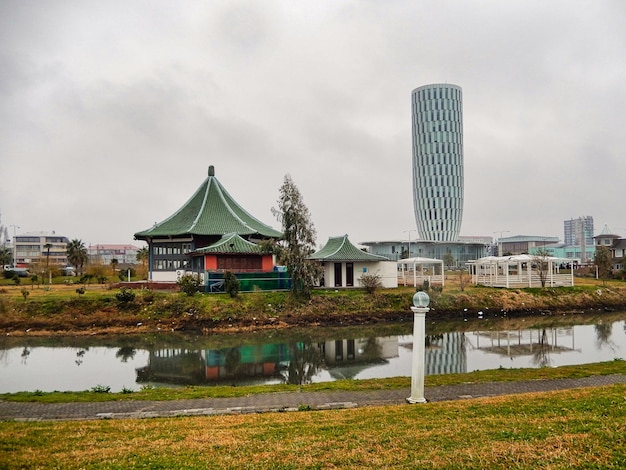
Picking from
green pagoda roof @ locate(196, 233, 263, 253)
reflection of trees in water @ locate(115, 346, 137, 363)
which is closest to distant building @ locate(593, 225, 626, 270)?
green pagoda roof @ locate(196, 233, 263, 253)

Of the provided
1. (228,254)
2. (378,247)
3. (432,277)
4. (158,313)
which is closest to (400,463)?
(158,313)

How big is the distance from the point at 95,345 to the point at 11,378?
246 inches

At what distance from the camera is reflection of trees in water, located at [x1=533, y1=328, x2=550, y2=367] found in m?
15.7

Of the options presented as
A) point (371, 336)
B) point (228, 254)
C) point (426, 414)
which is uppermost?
point (228, 254)

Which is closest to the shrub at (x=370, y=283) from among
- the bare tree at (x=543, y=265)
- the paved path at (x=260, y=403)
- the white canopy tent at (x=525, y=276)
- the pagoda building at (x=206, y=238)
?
the pagoda building at (x=206, y=238)

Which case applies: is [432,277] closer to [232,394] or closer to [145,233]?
[145,233]

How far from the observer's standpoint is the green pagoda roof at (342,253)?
33.5 m

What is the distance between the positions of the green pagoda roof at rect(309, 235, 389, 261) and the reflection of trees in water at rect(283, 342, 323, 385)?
13171 millimetres

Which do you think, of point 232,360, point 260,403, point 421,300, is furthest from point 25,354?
point 421,300

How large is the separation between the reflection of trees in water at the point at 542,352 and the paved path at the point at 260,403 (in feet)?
17.4

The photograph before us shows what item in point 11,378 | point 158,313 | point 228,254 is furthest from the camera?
point 228,254

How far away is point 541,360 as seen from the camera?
16.2 metres

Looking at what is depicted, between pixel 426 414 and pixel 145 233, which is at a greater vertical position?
pixel 145 233

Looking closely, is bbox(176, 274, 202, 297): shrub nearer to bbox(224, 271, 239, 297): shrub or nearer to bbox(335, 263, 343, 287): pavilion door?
bbox(224, 271, 239, 297): shrub
